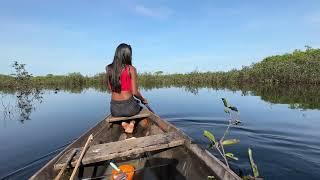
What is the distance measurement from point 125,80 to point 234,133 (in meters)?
3.24

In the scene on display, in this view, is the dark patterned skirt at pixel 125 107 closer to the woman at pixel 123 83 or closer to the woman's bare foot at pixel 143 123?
the woman at pixel 123 83

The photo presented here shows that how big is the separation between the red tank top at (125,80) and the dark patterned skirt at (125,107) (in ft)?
0.81

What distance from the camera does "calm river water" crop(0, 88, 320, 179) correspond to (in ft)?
15.6

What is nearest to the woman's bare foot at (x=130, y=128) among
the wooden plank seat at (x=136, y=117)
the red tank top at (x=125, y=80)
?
the wooden plank seat at (x=136, y=117)

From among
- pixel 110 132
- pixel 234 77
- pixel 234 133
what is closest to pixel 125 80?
pixel 110 132

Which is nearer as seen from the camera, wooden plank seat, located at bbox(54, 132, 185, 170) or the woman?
wooden plank seat, located at bbox(54, 132, 185, 170)

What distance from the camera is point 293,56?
178ft

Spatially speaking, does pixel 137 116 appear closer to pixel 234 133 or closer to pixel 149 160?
pixel 149 160

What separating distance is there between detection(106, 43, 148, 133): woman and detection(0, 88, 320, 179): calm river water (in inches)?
66.9

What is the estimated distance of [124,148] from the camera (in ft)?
11.1

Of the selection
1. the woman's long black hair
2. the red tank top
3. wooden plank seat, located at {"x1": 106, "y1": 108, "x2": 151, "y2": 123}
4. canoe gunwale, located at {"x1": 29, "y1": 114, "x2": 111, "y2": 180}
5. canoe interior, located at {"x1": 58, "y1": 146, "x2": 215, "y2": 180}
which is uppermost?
the woman's long black hair

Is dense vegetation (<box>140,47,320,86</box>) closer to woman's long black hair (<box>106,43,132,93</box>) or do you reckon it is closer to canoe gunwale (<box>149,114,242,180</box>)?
woman's long black hair (<box>106,43,132,93</box>)

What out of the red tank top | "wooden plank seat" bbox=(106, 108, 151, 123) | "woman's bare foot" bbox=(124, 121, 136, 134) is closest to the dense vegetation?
"wooden plank seat" bbox=(106, 108, 151, 123)

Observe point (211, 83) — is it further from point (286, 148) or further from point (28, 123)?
point (286, 148)
